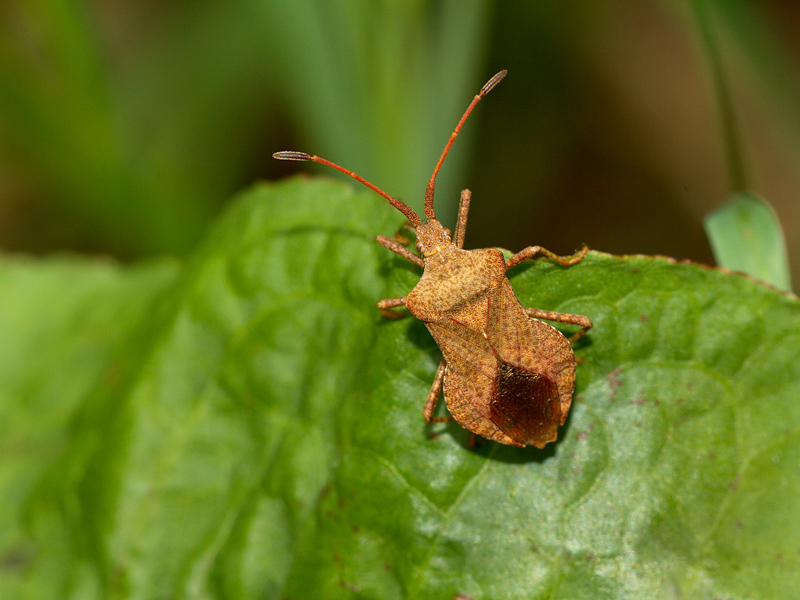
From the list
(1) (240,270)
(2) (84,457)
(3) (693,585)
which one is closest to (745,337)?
(3) (693,585)

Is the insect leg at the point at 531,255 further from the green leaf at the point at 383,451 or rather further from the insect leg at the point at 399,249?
the insect leg at the point at 399,249

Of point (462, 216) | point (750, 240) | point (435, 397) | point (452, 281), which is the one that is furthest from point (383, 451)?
point (750, 240)

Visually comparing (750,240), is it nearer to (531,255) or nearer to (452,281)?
(531,255)

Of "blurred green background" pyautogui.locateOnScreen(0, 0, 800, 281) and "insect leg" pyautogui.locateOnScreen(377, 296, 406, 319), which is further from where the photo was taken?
"blurred green background" pyautogui.locateOnScreen(0, 0, 800, 281)

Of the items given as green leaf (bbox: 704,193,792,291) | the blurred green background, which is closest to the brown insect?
green leaf (bbox: 704,193,792,291)

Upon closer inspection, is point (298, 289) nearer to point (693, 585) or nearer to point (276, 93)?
point (693, 585)

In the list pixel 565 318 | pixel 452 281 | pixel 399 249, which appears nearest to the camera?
pixel 565 318

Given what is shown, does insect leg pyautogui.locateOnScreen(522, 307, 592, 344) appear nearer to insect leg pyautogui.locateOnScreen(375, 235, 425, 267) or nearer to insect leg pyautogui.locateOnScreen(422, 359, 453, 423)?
insect leg pyautogui.locateOnScreen(422, 359, 453, 423)
